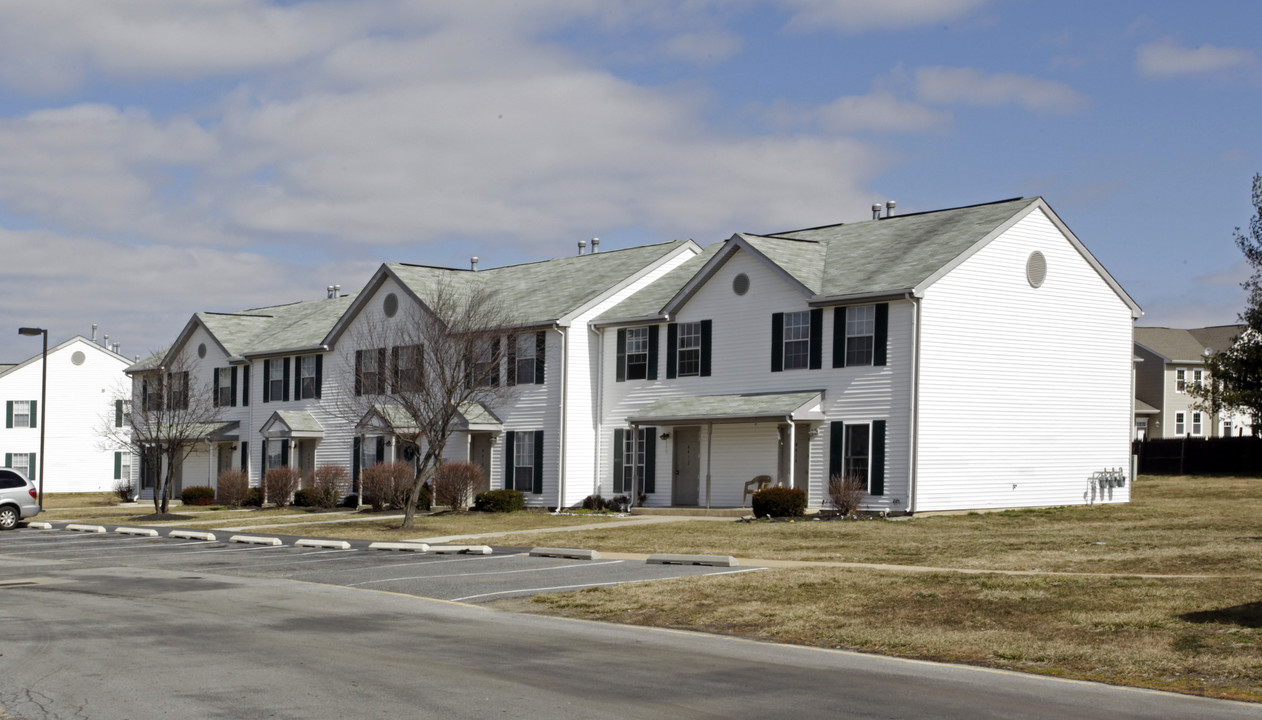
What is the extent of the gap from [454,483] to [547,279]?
8.44 m

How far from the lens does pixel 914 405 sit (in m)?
30.3

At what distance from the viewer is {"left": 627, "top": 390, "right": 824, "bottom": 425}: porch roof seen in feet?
104

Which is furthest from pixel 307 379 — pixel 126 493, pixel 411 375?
pixel 411 375

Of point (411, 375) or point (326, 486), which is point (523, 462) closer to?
point (411, 375)

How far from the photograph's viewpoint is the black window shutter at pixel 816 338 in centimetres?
3253

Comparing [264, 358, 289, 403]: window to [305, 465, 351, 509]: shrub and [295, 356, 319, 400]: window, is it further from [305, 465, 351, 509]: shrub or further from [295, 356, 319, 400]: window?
[305, 465, 351, 509]: shrub

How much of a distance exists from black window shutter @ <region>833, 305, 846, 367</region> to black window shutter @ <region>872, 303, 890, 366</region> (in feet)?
3.10

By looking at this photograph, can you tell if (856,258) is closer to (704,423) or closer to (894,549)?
(704,423)

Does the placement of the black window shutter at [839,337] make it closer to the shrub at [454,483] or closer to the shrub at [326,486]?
the shrub at [454,483]

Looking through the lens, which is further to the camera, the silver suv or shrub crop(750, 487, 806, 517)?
the silver suv

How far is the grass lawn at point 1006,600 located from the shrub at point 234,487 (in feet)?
76.0

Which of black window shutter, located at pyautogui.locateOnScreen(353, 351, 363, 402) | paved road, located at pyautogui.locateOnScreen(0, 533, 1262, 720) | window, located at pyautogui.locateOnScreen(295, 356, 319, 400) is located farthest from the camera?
window, located at pyautogui.locateOnScreen(295, 356, 319, 400)

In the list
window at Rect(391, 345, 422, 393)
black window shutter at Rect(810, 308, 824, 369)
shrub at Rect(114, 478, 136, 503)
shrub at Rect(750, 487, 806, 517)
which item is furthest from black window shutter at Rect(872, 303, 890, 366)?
shrub at Rect(114, 478, 136, 503)

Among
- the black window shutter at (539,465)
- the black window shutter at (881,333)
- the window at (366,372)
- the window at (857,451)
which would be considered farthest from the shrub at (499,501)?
the black window shutter at (881,333)
